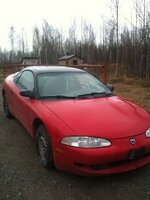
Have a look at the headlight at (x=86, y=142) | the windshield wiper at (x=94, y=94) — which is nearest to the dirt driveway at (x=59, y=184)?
the headlight at (x=86, y=142)

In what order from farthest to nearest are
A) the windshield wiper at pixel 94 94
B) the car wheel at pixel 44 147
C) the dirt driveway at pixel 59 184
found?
the windshield wiper at pixel 94 94 < the car wheel at pixel 44 147 < the dirt driveway at pixel 59 184

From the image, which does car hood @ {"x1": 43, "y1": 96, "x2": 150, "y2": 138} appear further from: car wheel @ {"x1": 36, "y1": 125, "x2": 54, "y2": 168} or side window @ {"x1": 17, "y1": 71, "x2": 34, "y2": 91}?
side window @ {"x1": 17, "y1": 71, "x2": 34, "y2": 91}

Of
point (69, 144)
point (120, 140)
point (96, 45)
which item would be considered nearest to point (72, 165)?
point (69, 144)

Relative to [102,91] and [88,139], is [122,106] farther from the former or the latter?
[88,139]

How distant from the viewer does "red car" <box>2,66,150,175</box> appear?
3.08 metres

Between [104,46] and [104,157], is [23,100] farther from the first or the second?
[104,46]

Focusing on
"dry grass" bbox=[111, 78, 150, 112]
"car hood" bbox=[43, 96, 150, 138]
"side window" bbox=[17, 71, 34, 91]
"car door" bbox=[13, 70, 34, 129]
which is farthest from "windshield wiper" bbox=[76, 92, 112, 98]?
"dry grass" bbox=[111, 78, 150, 112]

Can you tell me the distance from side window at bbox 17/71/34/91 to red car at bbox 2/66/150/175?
6 centimetres

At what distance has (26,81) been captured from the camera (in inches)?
206

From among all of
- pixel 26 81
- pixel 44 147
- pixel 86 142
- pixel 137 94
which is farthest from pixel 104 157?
pixel 137 94

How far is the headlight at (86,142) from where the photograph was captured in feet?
10.1

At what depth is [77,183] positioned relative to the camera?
330 centimetres

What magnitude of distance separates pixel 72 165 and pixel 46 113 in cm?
92

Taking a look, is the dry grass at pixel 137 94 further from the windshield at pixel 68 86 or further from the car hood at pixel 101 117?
the car hood at pixel 101 117
